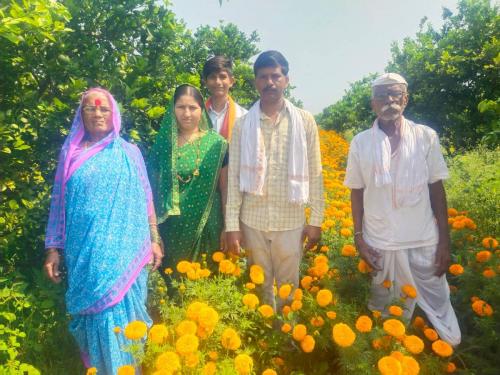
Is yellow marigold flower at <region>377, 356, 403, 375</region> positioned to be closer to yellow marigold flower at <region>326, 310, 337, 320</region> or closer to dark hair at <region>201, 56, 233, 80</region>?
yellow marigold flower at <region>326, 310, 337, 320</region>

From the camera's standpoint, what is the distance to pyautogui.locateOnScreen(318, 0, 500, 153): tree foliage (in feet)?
22.9

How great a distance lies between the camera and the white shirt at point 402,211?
2.25 meters

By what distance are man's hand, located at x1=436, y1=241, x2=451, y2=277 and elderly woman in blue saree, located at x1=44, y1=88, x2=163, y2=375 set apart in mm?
1798

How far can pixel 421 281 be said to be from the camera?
231 cm

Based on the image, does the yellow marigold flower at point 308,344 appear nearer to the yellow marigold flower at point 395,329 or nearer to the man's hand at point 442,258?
the yellow marigold flower at point 395,329

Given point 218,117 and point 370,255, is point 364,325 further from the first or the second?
point 218,117

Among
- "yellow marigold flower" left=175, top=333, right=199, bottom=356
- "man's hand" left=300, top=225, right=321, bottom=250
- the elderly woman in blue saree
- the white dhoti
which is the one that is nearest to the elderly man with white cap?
the white dhoti

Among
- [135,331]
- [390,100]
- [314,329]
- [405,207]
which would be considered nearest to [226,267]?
[314,329]

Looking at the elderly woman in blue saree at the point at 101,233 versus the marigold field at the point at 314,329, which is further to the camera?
the elderly woman in blue saree at the point at 101,233

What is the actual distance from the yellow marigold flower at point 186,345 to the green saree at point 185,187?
1.17m

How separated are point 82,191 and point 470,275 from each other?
253 centimetres

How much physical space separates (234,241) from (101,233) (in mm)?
825

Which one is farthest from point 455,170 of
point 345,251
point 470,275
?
point 345,251

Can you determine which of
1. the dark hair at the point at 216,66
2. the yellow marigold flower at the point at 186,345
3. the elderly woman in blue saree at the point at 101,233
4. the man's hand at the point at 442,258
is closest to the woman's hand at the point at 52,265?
the elderly woman in blue saree at the point at 101,233
